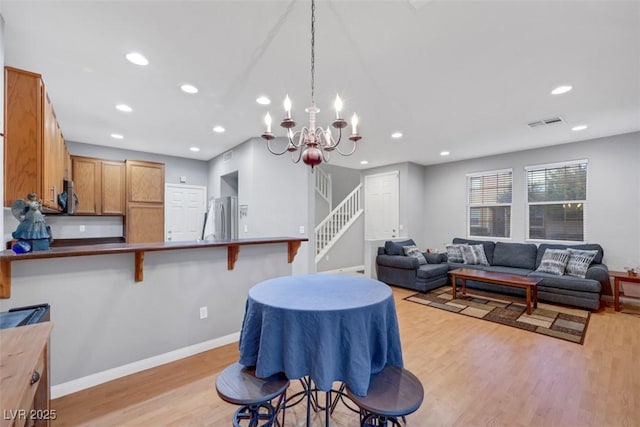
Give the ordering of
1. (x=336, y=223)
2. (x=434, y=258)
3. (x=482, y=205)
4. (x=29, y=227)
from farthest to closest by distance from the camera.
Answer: (x=336, y=223)
(x=482, y=205)
(x=434, y=258)
(x=29, y=227)

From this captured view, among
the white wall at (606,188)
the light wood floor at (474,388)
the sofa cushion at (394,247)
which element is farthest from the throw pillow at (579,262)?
the sofa cushion at (394,247)

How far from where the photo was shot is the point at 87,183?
15.6 feet

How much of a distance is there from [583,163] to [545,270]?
197 centimetres

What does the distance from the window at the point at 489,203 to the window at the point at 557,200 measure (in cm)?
39

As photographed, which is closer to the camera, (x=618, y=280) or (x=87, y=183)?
(x=618, y=280)

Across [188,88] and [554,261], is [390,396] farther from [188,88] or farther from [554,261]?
[554,261]

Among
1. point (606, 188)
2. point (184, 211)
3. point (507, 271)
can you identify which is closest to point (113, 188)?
point (184, 211)

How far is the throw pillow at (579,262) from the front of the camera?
4.19m

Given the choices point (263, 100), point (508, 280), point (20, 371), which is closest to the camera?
point (20, 371)

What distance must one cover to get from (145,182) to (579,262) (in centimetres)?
733

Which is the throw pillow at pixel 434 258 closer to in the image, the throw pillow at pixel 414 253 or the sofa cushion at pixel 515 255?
the throw pillow at pixel 414 253

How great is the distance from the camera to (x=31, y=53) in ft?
7.24

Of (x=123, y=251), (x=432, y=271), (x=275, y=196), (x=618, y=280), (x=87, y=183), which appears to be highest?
(x=87, y=183)

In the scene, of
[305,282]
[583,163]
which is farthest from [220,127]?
[583,163]
